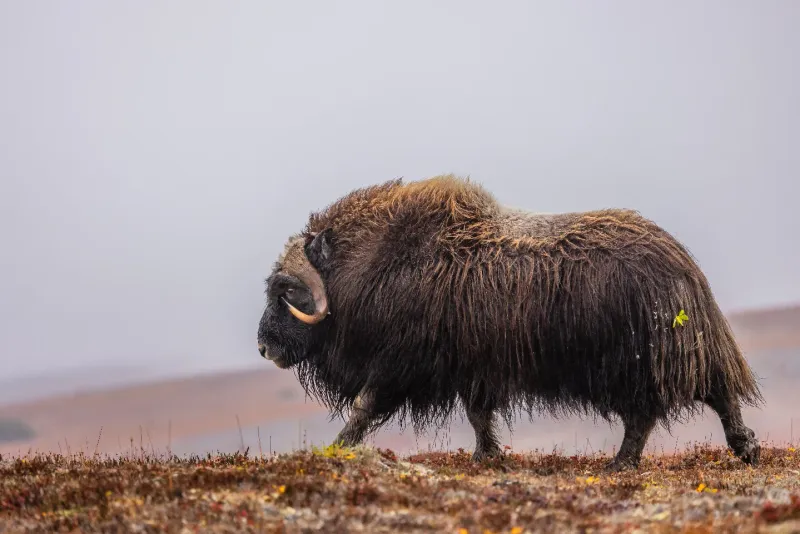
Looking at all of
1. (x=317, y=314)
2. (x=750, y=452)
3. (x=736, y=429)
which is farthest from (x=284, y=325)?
(x=750, y=452)

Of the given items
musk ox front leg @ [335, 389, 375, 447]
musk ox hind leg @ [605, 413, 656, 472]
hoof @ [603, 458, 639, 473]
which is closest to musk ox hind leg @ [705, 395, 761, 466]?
musk ox hind leg @ [605, 413, 656, 472]

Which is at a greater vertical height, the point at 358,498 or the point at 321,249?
the point at 321,249

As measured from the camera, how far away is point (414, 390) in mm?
8734

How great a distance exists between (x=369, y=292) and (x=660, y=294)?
2641mm

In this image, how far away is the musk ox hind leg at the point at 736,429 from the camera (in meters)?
8.75

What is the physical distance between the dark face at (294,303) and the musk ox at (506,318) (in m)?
0.02

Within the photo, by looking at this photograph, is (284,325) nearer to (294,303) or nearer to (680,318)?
(294,303)

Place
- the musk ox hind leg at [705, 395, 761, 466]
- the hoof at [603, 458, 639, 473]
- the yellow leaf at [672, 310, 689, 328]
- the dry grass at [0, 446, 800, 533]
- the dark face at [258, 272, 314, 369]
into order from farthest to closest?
the dark face at [258, 272, 314, 369] → the musk ox hind leg at [705, 395, 761, 466] → the hoof at [603, 458, 639, 473] → the yellow leaf at [672, 310, 689, 328] → the dry grass at [0, 446, 800, 533]

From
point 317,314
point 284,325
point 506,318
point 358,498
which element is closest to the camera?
point 358,498

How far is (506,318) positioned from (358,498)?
3249mm

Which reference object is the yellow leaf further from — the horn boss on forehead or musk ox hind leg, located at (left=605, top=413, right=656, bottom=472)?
the horn boss on forehead

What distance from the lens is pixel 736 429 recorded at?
28.9 ft

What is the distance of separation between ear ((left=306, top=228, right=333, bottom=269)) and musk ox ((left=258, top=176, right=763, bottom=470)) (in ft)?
0.06

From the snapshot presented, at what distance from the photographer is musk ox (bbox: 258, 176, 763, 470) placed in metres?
8.09
